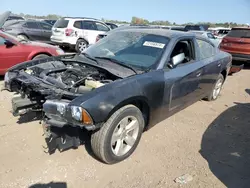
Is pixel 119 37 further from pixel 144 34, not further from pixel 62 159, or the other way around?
pixel 62 159

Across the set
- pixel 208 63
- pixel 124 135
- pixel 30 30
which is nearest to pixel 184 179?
pixel 124 135

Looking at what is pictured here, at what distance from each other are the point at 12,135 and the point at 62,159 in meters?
1.03

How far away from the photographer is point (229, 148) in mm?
3676

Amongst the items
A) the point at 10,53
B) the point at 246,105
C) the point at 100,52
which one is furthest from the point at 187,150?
the point at 10,53

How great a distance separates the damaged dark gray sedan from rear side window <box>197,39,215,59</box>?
0.07 ft

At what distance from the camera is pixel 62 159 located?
3.18 metres

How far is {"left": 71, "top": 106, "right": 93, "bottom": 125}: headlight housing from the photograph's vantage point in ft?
8.39

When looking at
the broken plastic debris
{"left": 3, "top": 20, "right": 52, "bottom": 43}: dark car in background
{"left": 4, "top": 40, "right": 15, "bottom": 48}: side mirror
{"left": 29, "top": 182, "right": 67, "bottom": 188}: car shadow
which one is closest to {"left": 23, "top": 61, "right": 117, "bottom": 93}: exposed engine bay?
{"left": 29, "top": 182, "right": 67, "bottom": 188}: car shadow

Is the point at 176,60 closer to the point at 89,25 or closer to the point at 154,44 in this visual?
the point at 154,44

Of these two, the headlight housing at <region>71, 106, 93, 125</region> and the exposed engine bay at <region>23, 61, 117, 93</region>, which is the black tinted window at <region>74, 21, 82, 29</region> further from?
the headlight housing at <region>71, 106, 93, 125</region>

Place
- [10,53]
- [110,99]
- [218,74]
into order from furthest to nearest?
[10,53]
[218,74]
[110,99]

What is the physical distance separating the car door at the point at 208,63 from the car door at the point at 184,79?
7.1 inches

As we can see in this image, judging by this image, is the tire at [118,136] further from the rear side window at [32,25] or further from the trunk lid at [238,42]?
the rear side window at [32,25]


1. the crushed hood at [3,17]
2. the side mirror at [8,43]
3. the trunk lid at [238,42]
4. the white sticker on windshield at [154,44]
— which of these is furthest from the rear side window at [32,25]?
the white sticker on windshield at [154,44]
